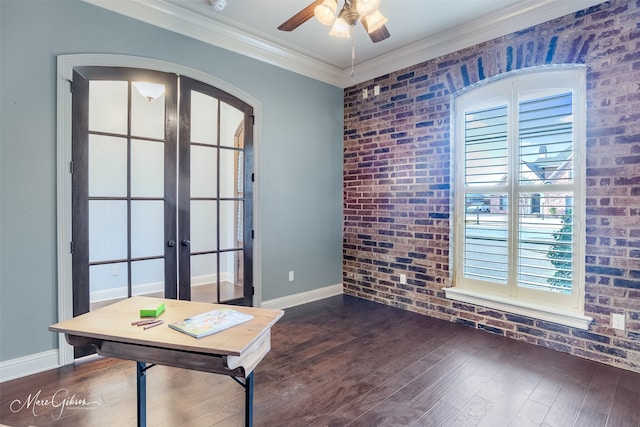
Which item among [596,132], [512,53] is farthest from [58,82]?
[596,132]

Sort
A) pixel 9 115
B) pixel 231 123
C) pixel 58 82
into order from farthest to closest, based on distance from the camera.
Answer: pixel 231 123
pixel 58 82
pixel 9 115

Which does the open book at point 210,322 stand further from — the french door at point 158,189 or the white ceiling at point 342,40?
the white ceiling at point 342,40

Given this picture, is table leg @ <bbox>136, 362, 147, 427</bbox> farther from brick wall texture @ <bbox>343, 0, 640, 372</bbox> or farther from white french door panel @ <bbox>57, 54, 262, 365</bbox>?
brick wall texture @ <bbox>343, 0, 640, 372</bbox>

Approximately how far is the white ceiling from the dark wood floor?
115 inches

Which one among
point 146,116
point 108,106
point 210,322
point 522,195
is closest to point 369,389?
point 210,322

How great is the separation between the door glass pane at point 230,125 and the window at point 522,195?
2387mm

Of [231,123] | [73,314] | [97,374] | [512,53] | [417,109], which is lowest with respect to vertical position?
[97,374]

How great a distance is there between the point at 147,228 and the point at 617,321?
3962 millimetres

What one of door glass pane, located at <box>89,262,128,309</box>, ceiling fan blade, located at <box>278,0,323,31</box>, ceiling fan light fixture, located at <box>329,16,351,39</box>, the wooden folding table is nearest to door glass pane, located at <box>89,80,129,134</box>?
door glass pane, located at <box>89,262,128,309</box>

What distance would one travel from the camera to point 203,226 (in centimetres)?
324

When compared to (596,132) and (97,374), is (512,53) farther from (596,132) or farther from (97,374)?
(97,374)

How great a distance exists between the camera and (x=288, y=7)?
293 cm

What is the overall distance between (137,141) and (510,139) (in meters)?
3.48

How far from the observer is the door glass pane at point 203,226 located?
3.17 metres
